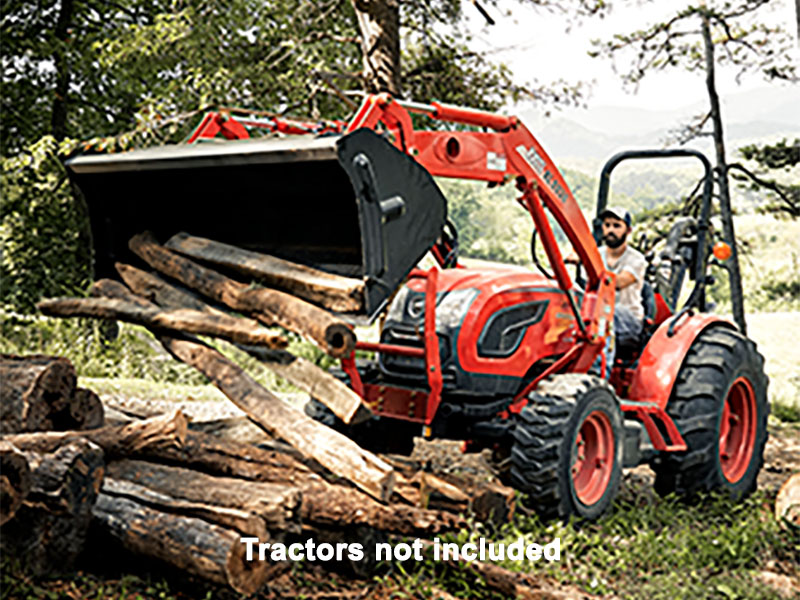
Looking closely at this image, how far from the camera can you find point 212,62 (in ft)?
39.7

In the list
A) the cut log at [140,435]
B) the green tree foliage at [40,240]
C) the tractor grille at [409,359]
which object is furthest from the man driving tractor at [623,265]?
the green tree foliage at [40,240]

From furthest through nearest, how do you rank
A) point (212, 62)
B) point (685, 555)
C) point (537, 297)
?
point (212, 62)
point (537, 297)
point (685, 555)

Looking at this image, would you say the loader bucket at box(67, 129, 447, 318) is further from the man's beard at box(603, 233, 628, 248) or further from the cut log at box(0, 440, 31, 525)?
the man's beard at box(603, 233, 628, 248)

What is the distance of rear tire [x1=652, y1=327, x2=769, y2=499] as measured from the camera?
599 centimetres

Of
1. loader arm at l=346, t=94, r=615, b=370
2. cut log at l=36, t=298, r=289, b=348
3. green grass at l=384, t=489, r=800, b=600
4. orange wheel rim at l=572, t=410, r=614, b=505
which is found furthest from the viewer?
orange wheel rim at l=572, t=410, r=614, b=505

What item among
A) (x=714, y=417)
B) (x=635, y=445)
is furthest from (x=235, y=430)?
(x=714, y=417)

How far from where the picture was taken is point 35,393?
468cm

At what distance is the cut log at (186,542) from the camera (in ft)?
12.5

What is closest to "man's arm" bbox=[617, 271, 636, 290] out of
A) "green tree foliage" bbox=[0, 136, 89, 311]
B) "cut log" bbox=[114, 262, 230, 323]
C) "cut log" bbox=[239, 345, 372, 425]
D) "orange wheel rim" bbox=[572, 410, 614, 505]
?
"orange wheel rim" bbox=[572, 410, 614, 505]

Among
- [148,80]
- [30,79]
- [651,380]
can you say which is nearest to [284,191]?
[651,380]

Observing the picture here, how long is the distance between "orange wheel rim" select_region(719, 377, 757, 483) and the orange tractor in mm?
22

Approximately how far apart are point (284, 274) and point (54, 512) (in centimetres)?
156

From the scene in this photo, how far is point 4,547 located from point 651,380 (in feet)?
13.0

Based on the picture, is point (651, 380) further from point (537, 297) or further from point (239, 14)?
point (239, 14)
